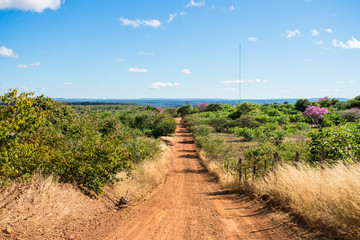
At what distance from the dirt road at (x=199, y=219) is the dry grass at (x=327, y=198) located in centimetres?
74

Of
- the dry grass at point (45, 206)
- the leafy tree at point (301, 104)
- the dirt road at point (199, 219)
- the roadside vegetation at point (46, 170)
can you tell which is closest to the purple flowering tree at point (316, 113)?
the leafy tree at point (301, 104)

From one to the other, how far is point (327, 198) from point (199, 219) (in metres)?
3.29

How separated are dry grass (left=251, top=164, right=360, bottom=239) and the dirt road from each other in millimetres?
736

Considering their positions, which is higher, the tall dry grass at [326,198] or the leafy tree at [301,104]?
the leafy tree at [301,104]

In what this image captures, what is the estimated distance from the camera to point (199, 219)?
269 inches

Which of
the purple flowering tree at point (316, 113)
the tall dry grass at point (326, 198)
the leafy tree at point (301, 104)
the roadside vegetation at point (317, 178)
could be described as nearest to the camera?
the tall dry grass at point (326, 198)

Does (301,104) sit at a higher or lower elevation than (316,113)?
higher

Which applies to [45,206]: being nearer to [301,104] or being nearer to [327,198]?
[327,198]

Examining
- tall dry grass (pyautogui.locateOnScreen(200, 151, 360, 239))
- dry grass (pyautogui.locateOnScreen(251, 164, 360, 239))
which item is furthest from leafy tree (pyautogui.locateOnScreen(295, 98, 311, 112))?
dry grass (pyautogui.locateOnScreen(251, 164, 360, 239))

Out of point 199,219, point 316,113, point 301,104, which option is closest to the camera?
point 199,219

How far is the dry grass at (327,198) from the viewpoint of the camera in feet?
15.5

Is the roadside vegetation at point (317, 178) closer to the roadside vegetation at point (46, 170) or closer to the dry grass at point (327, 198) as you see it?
the dry grass at point (327, 198)

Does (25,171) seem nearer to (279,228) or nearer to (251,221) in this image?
(251,221)

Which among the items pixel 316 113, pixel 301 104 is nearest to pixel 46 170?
pixel 316 113
